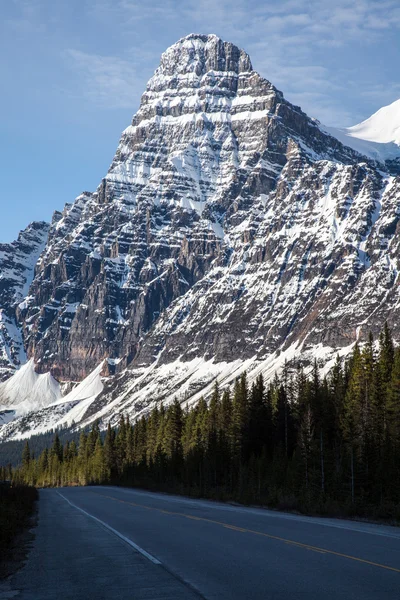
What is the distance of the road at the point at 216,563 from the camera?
13618mm

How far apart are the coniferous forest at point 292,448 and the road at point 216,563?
10536mm

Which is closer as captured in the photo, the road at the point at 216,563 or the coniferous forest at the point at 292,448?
the road at the point at 216,563

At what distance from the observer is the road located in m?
13.6

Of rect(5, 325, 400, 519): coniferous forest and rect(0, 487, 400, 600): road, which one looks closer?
rect(0, 487, 400, 600): road

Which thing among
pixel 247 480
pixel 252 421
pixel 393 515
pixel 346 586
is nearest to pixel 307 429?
pixel 247 480

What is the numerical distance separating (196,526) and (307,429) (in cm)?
4535

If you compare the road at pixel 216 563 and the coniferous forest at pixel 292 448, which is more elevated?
the coniferous forest at pixel 292 448

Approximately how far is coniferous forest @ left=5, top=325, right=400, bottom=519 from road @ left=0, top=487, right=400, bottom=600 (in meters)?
10.5

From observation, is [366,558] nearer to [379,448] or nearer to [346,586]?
[346,586]

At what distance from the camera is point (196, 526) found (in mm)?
27141

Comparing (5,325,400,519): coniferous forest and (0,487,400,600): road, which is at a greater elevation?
(5,325,400,519): coniferous forest

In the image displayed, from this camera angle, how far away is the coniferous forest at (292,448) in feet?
163

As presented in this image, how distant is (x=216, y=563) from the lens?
16.8 metres

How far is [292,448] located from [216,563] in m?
77.1
